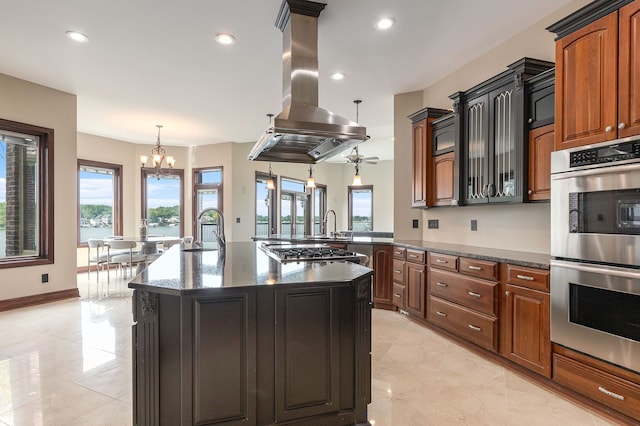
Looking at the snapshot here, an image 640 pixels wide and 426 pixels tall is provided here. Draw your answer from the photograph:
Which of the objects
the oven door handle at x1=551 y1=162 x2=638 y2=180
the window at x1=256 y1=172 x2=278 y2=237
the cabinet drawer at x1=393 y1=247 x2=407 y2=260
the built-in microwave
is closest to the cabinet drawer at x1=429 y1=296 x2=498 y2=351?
the cabinet drawer at x1=393 y1=247 x2=407 y2=260

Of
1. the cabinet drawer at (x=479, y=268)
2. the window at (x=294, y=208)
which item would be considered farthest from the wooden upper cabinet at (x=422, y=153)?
the window at (x=294, y=208)

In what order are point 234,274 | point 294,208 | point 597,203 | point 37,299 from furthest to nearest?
point 294,208 < point 37,299 < point 597,203 < point 234,274

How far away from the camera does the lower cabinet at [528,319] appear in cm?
236

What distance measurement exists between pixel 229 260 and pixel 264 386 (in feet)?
3.18

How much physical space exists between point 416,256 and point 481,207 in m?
0.87

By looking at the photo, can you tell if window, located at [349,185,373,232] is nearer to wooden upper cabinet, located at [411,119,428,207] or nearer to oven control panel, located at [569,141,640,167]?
wooden upper cabinet, located at [411,119,428,207]

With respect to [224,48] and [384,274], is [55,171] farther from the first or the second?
[384,274]

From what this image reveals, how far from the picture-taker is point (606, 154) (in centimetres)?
204

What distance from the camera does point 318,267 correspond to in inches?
81.0

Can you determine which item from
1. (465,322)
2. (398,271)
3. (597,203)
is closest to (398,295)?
(398,271)

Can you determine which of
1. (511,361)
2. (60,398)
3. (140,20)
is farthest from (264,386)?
(140,20)

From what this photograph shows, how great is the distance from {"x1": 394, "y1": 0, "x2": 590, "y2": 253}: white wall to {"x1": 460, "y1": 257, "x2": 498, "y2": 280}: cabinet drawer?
559 millimetres

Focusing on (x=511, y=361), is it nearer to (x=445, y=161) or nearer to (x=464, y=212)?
(x=464, y=212)

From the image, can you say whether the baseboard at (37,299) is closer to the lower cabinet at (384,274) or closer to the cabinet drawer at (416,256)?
the lower cabinet at (384,274)
